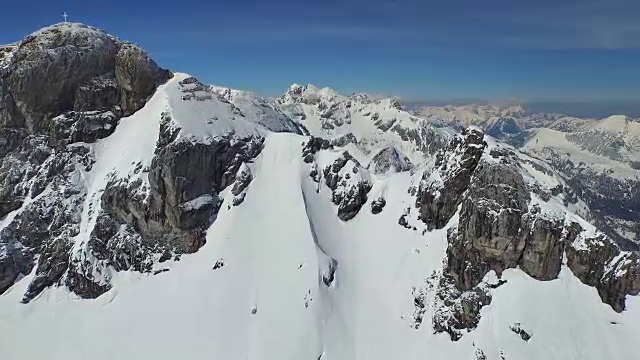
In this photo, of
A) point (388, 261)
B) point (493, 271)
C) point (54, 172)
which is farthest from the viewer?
point (54, 172)

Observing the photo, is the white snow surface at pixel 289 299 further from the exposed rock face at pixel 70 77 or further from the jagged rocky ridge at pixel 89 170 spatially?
the exposed rock face at pixel 70 77

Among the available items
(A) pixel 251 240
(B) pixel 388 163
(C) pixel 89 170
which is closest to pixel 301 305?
(A) pixel 251 240

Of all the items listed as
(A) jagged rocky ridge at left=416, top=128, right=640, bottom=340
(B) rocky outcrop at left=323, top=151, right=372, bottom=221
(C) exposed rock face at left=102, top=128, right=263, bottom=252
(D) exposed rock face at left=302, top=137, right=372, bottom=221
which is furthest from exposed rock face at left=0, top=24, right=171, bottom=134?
(A) jagged rocky ridge at left=416, top=128, right=640, bottom=340

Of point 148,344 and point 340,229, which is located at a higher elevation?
point 340,229

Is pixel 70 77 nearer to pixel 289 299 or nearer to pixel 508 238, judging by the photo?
pixel 289 299

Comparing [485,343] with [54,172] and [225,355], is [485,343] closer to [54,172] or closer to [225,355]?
[225,355]

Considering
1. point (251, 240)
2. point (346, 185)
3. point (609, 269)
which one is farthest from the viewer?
point (346, 185)

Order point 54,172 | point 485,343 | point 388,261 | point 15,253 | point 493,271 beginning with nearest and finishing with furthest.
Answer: point 485,343 → point 493,271 → point 388,261 → point 15,253 → point 54,172

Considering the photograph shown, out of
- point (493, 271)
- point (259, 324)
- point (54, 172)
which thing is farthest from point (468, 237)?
point (54, 172)
